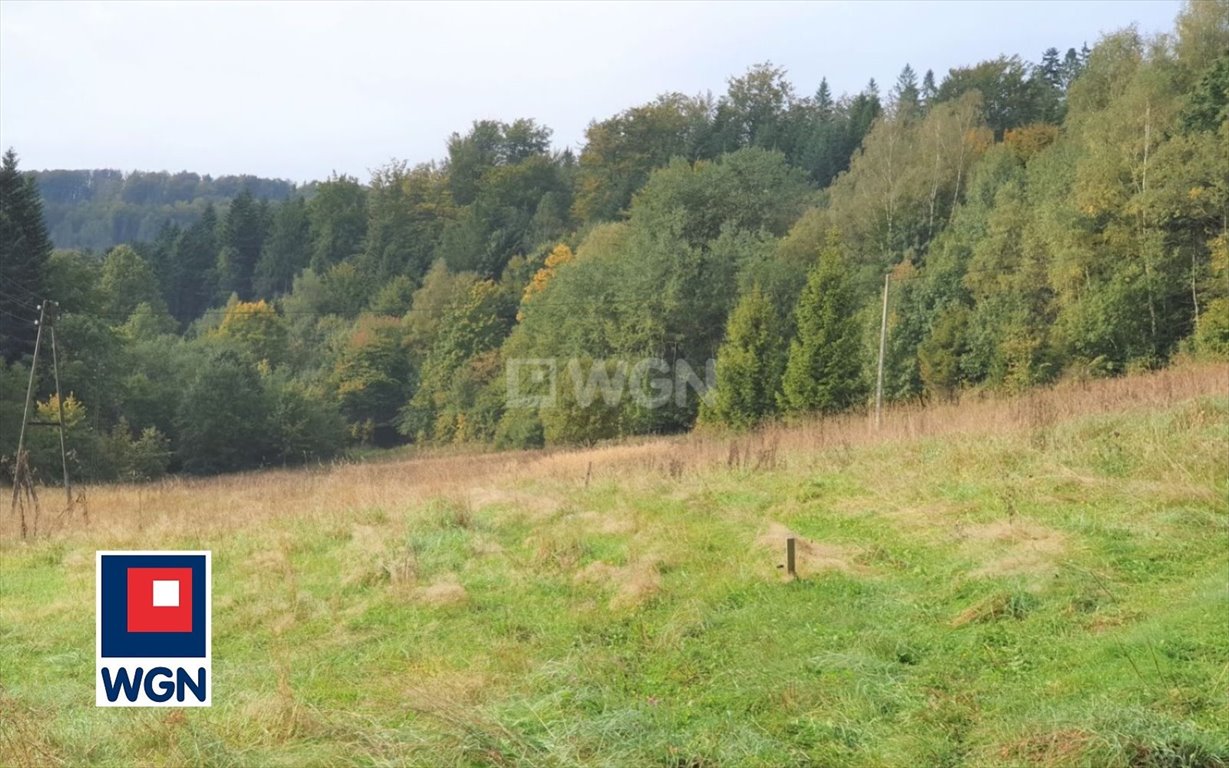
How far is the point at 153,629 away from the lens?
16.5ft

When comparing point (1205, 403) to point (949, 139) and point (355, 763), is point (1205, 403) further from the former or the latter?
point (949, 139)

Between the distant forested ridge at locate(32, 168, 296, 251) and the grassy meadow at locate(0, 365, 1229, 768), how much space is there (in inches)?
3796

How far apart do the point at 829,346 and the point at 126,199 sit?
4574 inches

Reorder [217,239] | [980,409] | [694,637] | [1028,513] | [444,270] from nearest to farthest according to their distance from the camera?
[694,637], [1028,513], [980,409], [444,270], [217,239]

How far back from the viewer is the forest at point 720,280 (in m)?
29.1

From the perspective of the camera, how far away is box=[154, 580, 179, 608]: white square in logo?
512 centimetres

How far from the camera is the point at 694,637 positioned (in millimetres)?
6828

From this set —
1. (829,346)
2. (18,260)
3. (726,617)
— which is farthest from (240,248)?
(726,617)

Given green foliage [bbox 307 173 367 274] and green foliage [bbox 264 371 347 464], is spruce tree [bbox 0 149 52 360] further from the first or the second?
green foliage [bbox 307 173 367 274]

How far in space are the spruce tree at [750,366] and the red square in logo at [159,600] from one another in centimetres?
2558

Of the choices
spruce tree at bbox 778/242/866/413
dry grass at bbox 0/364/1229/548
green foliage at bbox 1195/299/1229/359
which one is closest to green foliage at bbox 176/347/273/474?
dry grass at bbox 0/364/1229/548

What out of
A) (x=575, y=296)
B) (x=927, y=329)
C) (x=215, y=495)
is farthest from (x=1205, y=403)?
(x=575, y=296)

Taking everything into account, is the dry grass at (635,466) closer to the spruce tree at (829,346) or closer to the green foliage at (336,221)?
the spruce tree at (829,346)

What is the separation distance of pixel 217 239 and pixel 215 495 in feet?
205
